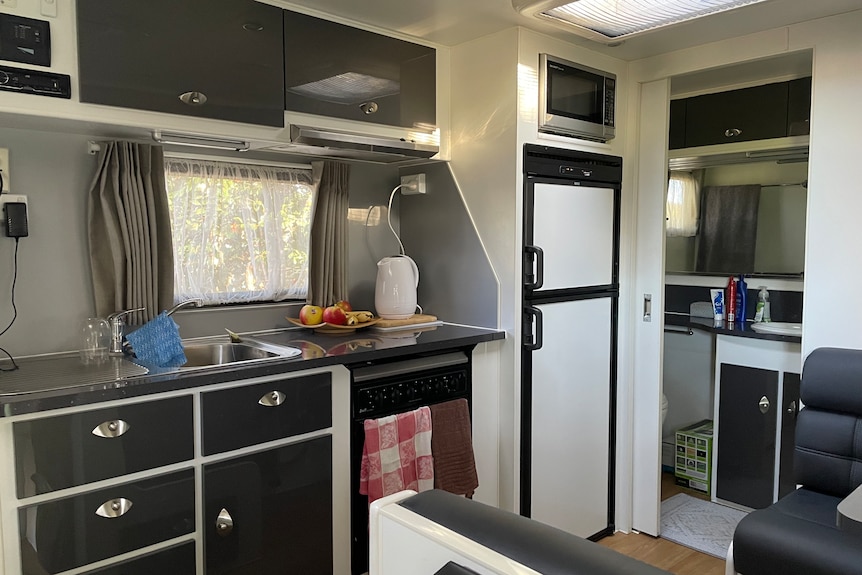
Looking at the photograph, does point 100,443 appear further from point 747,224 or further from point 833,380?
point 747,224

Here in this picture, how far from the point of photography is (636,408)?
3.08 metres

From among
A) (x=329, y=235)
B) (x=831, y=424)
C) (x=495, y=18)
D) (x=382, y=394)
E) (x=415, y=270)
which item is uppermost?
(x=495, y=18)

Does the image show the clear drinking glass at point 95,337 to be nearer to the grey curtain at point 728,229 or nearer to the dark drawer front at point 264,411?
the dark drawer front at point 264,411

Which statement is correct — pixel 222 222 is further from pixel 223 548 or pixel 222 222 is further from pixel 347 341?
pixel 223 548

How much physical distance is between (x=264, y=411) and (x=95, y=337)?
656mm

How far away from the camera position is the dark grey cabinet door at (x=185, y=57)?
6.12 feet

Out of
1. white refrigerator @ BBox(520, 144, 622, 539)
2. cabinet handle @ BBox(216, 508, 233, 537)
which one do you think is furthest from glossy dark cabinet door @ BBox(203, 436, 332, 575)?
white refrigerator @ BBox(520, 144, 622, 539)

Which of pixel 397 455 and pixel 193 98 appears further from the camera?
pixel 397 455

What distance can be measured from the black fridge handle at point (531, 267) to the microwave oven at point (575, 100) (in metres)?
0.49

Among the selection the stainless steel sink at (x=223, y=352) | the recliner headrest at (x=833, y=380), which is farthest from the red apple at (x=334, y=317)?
the recliner headrest at (x=833, y=380)

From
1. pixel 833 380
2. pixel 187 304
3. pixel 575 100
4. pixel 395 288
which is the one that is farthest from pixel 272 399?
pixel 833 380

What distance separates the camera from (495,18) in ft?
7.97

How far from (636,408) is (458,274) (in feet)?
3.58

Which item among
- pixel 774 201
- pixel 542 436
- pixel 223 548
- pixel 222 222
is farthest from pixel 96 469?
pixel 774 201
